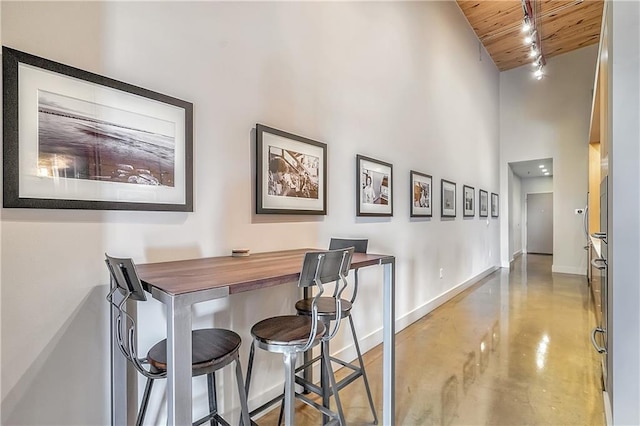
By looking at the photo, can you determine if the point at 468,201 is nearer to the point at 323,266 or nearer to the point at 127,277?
the point at 323,266

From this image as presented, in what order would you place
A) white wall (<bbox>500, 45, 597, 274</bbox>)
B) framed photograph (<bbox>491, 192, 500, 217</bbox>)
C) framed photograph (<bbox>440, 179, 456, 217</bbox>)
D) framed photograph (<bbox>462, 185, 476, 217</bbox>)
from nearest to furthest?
framed photograph (<bbox>440, 179, 456, 217</bbox>) → framed photograph (<bbox>462, 185, 476, 217</bbox>) → white wall (<bbox>500, 45, 597, 274</bbox>) → framed photograph (<bbox>491, 192, 500, 217</bbox>)

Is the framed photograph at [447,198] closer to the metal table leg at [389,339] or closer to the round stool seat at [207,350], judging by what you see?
the metal table leg at [389,339]

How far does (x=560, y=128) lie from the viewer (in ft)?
21.5

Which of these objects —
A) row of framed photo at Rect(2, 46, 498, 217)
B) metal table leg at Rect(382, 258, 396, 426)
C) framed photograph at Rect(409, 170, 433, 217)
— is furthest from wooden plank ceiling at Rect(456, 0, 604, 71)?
row of framed photo at Rect(2, 46, 498, 217)

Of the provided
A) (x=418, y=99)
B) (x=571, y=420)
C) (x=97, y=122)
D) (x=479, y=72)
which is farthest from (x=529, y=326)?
(x=479, y=72)

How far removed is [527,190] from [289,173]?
10840mm

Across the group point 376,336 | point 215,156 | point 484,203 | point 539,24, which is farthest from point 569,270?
point 215,156

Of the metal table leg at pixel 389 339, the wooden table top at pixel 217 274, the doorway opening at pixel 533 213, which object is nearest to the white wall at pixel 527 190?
the doorway opening at pixel 533 213

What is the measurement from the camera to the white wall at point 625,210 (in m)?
1.46

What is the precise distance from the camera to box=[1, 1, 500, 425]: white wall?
3.80 feet

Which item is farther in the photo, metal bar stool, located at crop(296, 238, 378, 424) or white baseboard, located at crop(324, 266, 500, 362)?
white baseboard, located at crop(324, 266, 500, 362)

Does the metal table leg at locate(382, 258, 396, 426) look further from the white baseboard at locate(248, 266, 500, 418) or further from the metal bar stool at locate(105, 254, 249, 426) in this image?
the metal bar stool at locate(105, 254, 249, 426)

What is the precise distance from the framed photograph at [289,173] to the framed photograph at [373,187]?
49cm

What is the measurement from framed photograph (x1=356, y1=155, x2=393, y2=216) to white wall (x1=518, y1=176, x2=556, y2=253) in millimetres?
8868
